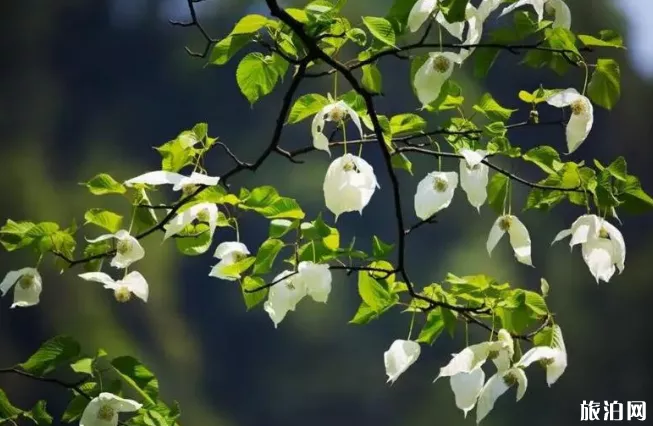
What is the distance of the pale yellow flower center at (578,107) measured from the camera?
1042 millimetres

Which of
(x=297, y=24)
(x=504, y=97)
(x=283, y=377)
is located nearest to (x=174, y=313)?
(x=283, y=377)

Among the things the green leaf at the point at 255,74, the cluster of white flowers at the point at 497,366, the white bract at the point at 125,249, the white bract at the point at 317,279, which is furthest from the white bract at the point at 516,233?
the white bract at the point at 125,249

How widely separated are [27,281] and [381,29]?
61cm

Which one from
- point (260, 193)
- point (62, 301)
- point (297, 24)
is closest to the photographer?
point (297, 24)

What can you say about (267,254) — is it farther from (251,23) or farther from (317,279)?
(251,23)

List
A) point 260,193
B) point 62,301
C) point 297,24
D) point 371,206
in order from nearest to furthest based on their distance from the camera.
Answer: point 297,24
point 260,193
point 62,301
point 371,206

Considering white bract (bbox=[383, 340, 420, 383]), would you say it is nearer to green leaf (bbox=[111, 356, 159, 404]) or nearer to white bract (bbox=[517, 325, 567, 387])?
white bract (bbox=[517, 325, 567, 387])

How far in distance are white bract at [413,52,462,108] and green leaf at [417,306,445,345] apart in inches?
12.0

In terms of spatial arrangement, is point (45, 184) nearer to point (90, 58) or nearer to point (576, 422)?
point (90, 58)

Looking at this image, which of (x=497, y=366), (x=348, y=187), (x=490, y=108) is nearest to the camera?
(x=348, y=187)

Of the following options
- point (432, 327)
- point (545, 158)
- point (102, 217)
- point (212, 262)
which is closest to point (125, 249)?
point (102, 217)

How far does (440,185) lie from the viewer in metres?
1.09

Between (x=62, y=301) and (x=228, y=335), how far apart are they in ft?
1.09

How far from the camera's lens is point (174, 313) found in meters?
1.88
